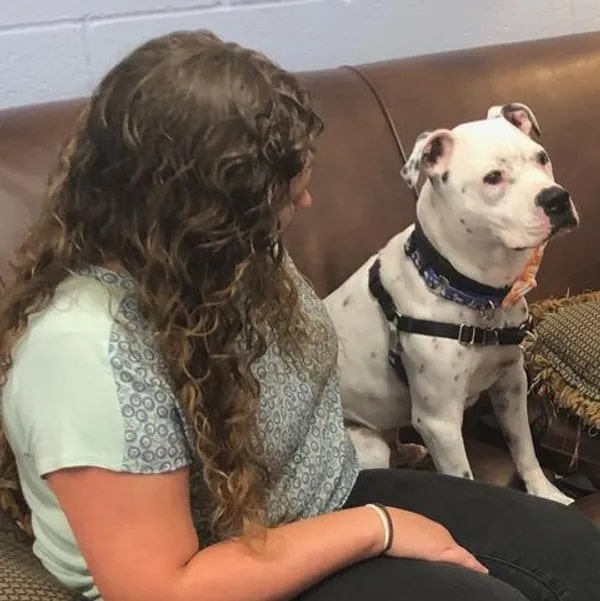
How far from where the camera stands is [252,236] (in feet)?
3.34

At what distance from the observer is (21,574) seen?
1103 mm

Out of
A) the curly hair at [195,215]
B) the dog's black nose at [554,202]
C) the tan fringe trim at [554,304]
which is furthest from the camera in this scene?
the tan fringe trim at [554,304]

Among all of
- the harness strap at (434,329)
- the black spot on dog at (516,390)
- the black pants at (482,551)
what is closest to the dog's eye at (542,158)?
the harness strap at (434,329)

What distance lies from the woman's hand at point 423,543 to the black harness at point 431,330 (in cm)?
41

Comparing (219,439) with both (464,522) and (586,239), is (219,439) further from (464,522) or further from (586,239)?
(586,239)

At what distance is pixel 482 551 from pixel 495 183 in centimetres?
51

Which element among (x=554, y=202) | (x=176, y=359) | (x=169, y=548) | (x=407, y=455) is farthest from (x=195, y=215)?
(x=407, y=455)

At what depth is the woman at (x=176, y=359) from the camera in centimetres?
98

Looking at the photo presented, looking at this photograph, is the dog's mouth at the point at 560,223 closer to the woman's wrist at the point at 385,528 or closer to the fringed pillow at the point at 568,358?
the fringed pillow at the point at 568,358

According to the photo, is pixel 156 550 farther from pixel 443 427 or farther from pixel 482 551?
pixel 443 427

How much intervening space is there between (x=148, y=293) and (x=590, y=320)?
886 millimetres

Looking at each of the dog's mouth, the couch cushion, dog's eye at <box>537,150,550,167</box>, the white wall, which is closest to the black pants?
the couch cushion

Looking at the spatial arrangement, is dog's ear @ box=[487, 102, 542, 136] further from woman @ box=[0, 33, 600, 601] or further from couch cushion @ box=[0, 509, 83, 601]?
couch cushion @ box=[0, 509, 83, 601]

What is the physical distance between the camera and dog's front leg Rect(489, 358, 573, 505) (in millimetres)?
1640
